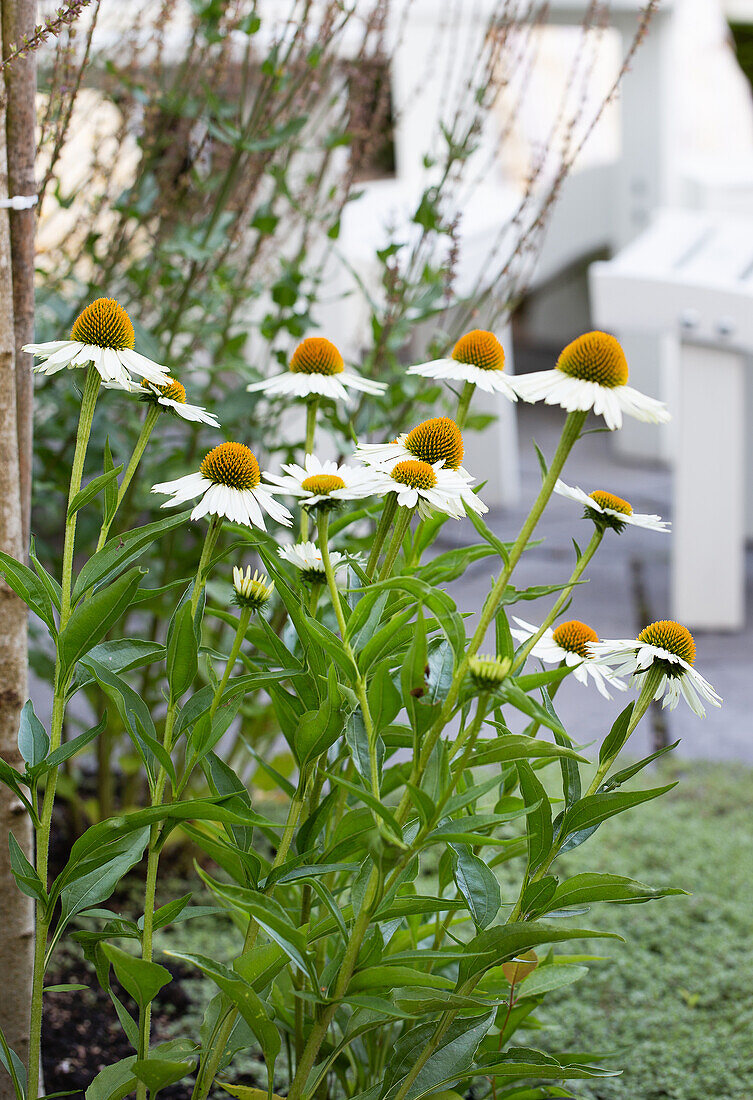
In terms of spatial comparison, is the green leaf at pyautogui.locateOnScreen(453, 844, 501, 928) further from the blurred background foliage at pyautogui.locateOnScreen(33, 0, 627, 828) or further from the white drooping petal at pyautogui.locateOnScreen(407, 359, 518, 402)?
the blurred background foliage at pyautogui.locateOnScreen(33, 0, 627, 828)

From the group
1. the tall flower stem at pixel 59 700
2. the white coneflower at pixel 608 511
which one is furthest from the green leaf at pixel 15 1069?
the white coneflower at pixel 608 511

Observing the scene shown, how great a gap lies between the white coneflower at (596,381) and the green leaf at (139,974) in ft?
1.45

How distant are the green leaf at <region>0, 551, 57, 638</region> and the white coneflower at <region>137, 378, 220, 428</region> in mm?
148

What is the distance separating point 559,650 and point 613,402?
0.23 metres

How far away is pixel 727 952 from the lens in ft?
5.17

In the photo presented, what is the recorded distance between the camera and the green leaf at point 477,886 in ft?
2.52

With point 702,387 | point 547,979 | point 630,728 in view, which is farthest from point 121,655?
point 702,387

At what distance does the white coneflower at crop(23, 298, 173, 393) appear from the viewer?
720 millimetres

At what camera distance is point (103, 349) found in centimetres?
74

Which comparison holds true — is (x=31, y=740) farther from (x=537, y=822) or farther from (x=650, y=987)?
(x=650, y=987)

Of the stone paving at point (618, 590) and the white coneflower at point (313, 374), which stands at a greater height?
the white coneflower at point (313, 374)

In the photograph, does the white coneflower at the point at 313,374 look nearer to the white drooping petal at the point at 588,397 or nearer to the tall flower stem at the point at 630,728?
the white drooping petal at the point at 588,397

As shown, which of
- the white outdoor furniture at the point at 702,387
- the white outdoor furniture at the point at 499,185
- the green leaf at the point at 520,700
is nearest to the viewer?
the green leaf at the point at 520,700

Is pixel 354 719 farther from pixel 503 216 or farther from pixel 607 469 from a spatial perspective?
pixel 607 469
